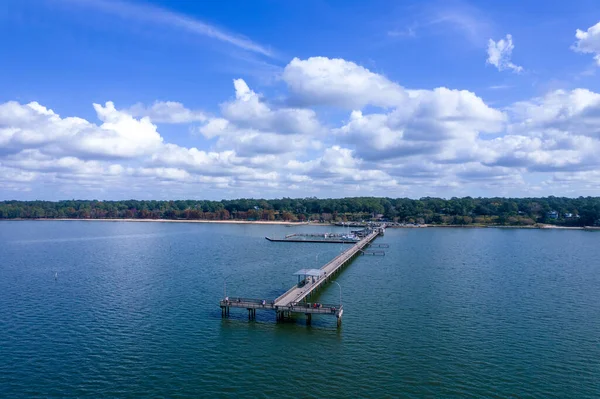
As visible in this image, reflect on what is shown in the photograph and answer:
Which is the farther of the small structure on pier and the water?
the small structure on pier

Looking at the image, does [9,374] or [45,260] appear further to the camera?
[45,260]

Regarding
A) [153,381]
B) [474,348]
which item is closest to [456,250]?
[474,348]

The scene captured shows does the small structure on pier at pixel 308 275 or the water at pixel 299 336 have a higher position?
the small structure on pier at pixel 308 275

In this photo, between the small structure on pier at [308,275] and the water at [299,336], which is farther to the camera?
the small structure on pier at [308,275]

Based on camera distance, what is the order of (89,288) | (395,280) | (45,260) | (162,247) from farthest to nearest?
(162,247)
(45,260)
(395,280)
(89,288)

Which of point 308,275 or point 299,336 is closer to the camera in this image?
point 299,336

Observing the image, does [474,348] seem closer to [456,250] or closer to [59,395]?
[59,395]

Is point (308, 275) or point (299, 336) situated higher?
point (308, 275)

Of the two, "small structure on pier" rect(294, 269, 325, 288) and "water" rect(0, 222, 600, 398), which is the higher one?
"small structure on pier" rect(294, 269, 325, 288)
